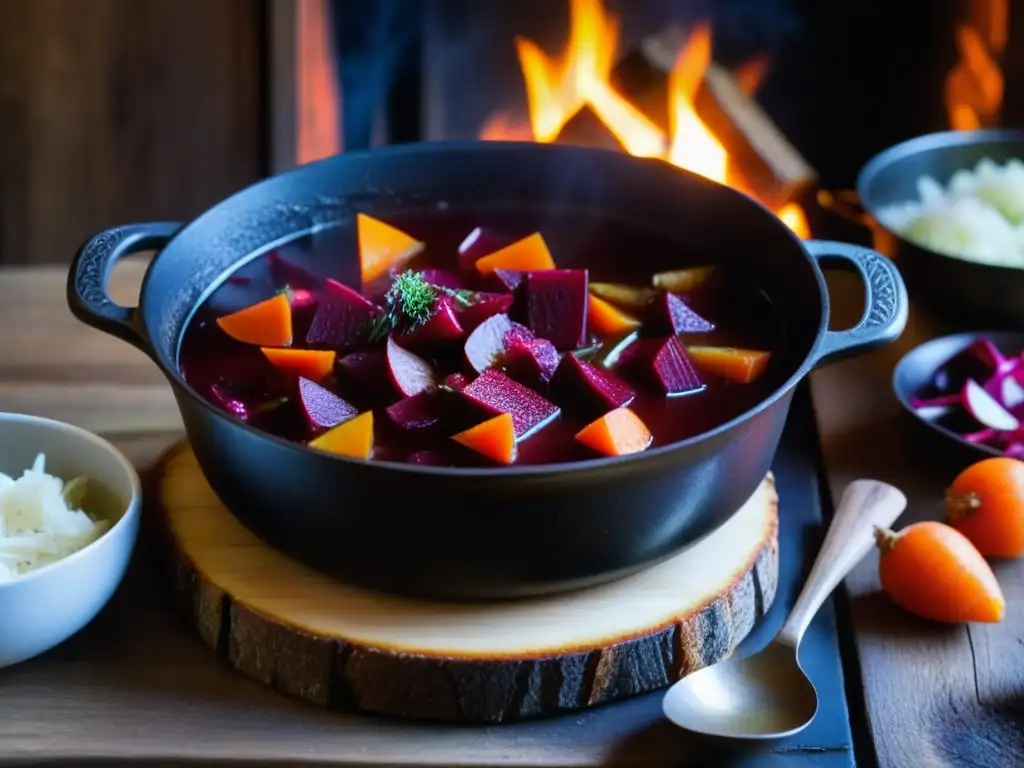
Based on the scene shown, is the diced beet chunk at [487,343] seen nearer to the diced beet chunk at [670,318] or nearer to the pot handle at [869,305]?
the diced beet chunk at [670,318]

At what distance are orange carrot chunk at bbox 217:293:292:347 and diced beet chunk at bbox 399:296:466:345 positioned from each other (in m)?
0.19

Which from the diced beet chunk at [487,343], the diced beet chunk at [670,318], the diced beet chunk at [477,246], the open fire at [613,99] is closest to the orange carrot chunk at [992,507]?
the diced beet chunk at [670,318]

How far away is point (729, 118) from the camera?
3.01m

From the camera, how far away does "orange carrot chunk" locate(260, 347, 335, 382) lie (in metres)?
1.62

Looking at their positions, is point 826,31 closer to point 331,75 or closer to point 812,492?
point 331,75

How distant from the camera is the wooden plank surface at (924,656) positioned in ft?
4.85

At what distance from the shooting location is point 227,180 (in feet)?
10.0

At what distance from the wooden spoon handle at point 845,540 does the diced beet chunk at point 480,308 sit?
1.73 feet

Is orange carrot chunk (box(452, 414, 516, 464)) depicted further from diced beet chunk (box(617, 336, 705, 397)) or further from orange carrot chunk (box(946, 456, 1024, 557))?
orange carrot chunk (box(946, 456, 1024, 557))

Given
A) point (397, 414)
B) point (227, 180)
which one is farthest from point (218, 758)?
point (227, 180)

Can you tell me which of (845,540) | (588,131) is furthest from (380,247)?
(588,131)

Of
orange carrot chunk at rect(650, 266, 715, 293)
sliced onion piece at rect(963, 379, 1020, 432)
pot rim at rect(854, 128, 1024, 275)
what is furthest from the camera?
pot rim at rect(854, 128, 1024, 275)

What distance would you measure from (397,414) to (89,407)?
2.27 feet

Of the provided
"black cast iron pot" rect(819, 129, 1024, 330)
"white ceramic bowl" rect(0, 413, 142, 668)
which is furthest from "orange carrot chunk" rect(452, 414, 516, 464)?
"black cast iron pot" rect(819, 129, 1024, 330)
